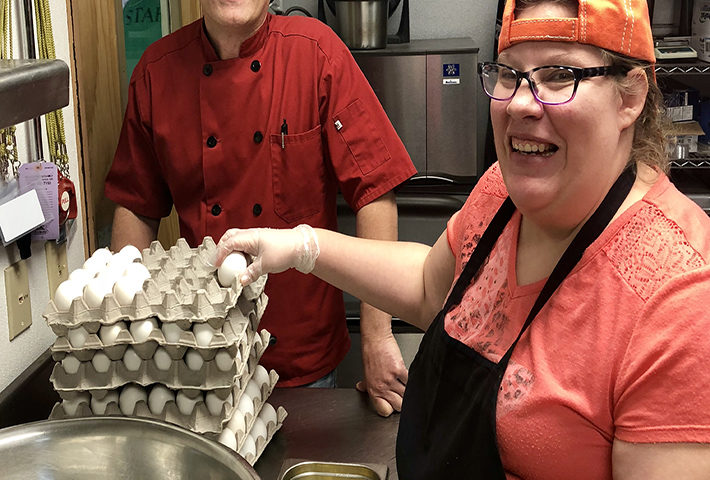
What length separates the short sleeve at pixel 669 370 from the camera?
978 millimetres

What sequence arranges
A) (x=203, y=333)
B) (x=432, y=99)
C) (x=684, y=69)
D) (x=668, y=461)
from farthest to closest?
(x=432, y=99)
(x=684, y=69)
(x=203, y=333)
(x=668, y=461)

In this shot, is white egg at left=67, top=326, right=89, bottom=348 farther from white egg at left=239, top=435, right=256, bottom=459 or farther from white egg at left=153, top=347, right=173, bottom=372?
white egg at left=239, top=435, right=256, bottom=459

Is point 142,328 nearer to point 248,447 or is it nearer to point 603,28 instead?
point 248,447

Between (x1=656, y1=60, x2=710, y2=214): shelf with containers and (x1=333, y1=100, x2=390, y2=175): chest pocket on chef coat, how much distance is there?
6.21 ft

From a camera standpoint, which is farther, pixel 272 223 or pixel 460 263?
pixel 272 223

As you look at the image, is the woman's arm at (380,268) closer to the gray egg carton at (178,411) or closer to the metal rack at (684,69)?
the gray egg carton at (178,411)

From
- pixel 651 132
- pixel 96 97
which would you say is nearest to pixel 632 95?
pixel 651 132

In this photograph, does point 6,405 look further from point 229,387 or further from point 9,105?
point 9,105

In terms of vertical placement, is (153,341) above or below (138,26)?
below

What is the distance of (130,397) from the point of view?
4.42ft

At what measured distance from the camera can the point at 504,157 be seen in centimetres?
120

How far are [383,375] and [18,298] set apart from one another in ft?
2.48

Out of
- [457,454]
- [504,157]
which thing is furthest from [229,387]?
[504,157]

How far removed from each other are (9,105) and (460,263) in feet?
2.83
